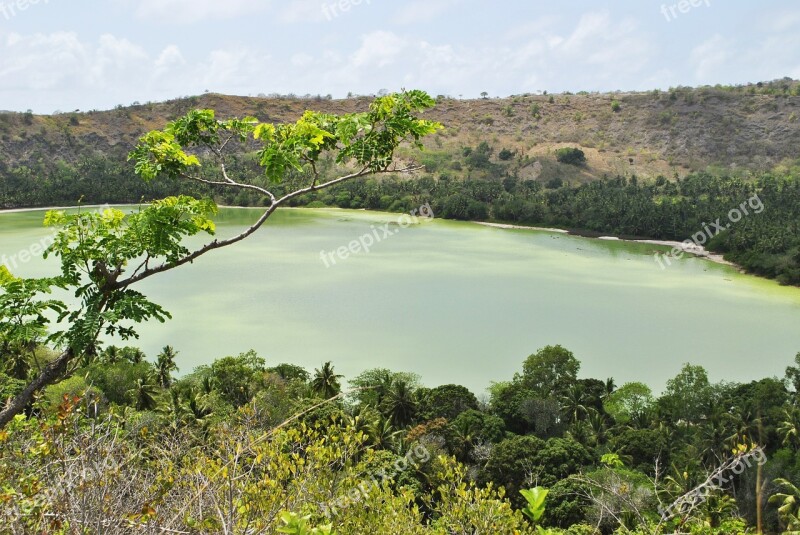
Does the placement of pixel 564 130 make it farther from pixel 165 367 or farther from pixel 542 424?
pixel 165 367

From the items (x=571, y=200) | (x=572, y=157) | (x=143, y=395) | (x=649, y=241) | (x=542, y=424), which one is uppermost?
(x=572, y=157)

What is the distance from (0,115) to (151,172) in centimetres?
11521

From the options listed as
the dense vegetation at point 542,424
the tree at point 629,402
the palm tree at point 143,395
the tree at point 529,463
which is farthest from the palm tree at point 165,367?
the tree at point 629,402

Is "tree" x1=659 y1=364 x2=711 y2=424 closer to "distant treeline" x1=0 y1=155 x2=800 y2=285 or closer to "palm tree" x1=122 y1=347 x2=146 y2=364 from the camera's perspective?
"palm tree" x1=122 y1=347 x2=146 y2=364

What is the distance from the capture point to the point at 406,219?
66.2 metres

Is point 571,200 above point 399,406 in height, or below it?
above

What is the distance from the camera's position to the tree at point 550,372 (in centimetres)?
2283

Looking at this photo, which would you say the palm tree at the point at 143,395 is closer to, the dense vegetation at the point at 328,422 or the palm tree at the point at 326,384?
the dense vegetation at the point at 328,422

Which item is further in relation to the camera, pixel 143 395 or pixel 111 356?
pixel 111 356

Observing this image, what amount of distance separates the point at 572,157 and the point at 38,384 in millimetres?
91001

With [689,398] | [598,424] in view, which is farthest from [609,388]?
[689,398]

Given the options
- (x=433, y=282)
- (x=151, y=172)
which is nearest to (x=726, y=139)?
(x=433, y=282)

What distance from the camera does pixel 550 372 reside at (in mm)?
23078

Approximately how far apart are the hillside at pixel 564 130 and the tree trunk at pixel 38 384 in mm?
81224
